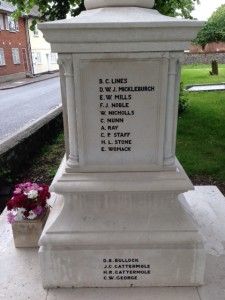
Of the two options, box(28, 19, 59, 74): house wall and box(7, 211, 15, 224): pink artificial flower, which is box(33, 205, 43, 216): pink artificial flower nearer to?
box(7, 211, 15, 224): pink artificial flower

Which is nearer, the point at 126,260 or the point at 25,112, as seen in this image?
the point at 126,260

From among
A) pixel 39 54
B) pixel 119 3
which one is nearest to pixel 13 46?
pixel 39 54

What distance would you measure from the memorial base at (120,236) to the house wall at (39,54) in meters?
31.5

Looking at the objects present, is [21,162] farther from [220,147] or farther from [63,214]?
[220,147]

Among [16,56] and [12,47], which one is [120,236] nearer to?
[12,47]

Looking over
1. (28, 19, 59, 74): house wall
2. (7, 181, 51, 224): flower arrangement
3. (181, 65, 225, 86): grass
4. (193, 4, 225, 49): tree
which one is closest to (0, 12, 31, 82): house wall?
(28, 19, 59, 74): house wall

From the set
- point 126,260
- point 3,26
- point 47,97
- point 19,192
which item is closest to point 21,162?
point 19,192

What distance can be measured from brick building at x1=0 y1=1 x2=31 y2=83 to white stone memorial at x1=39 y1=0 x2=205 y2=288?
26132mm

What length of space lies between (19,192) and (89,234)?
105 centimetres

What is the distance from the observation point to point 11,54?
28.4 m

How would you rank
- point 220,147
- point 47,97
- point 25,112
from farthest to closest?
point 47,97 < point 25,112 < point 220,147

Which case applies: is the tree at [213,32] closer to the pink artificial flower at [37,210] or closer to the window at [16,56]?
the window at [16,56]

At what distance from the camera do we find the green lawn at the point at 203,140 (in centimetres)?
564

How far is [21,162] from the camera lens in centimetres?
586
